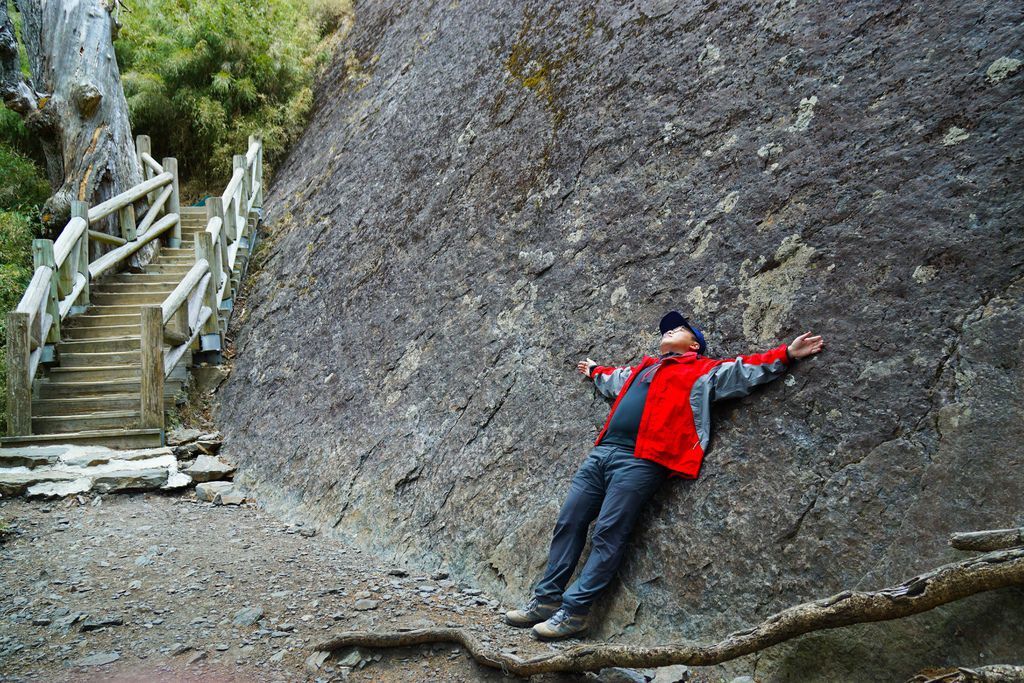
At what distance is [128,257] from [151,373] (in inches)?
146

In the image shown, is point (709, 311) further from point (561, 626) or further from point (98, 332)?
point (98, 332)

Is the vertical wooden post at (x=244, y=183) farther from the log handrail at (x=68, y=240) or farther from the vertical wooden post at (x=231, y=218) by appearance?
the log handrail at (x=68, y=240)

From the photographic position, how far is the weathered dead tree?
100 inches

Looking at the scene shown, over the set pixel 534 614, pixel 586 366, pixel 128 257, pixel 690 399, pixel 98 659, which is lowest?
pixel 98 659

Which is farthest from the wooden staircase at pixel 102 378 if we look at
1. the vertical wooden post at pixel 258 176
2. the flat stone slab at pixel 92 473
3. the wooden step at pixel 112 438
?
the vertical wooden post at pixel 258 176

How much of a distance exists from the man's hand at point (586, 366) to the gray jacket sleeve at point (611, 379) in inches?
3.6

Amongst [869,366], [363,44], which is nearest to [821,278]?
[869,366]

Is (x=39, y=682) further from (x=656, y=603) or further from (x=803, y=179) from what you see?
(x=803, y=179)

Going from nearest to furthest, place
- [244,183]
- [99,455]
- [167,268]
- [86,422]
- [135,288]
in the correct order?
[99,455] → [86,422] → [135,288] → [167,268] → [244,183]

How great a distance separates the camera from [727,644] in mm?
2957

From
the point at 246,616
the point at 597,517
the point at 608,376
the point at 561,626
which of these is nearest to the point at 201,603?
the point at 246,616

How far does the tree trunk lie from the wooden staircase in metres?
1.87

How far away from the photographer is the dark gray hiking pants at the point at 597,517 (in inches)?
148

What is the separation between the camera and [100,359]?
8.07 m
